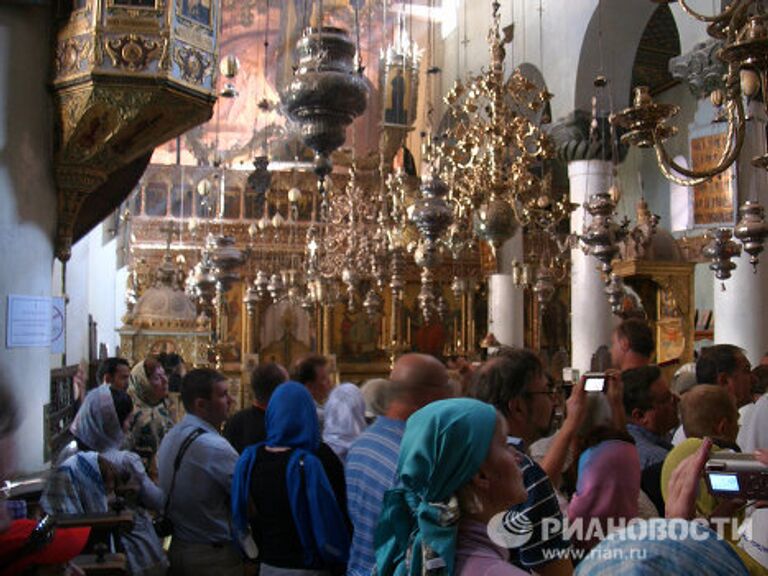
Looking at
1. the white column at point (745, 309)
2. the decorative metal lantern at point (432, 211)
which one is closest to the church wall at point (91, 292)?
the decorative metal lantern at point (432, 211)

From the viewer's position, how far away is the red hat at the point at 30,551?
1.96 meters

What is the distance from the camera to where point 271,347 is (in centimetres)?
2139

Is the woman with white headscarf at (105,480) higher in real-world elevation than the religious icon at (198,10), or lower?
lower

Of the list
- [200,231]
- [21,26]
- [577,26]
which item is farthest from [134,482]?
[200,231]

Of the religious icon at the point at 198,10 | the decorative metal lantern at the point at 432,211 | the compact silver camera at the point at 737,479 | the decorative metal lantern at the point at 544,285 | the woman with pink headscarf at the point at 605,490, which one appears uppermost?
the religious icon at the point at 198,10

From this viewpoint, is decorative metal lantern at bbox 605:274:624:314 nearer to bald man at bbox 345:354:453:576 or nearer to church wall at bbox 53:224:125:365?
church wall at bbox 53:224:125:365

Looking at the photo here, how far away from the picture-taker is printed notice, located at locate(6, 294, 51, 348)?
5.29 meters

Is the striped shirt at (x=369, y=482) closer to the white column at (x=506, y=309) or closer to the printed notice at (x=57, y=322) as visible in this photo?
the printed notice at (x=57, y=322)

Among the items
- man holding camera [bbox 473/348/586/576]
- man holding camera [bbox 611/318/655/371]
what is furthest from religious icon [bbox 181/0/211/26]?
man holding camera [bbox 473/348/586/576]

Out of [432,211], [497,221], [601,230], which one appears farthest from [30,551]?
[497,221]

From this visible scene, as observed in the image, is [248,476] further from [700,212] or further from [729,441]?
[700,212]

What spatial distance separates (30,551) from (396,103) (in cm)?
1900

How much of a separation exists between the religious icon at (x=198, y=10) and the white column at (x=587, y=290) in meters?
8.10

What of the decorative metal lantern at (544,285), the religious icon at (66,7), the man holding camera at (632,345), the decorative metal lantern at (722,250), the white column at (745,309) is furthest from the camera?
the decorative metal lantern at (544,285)
